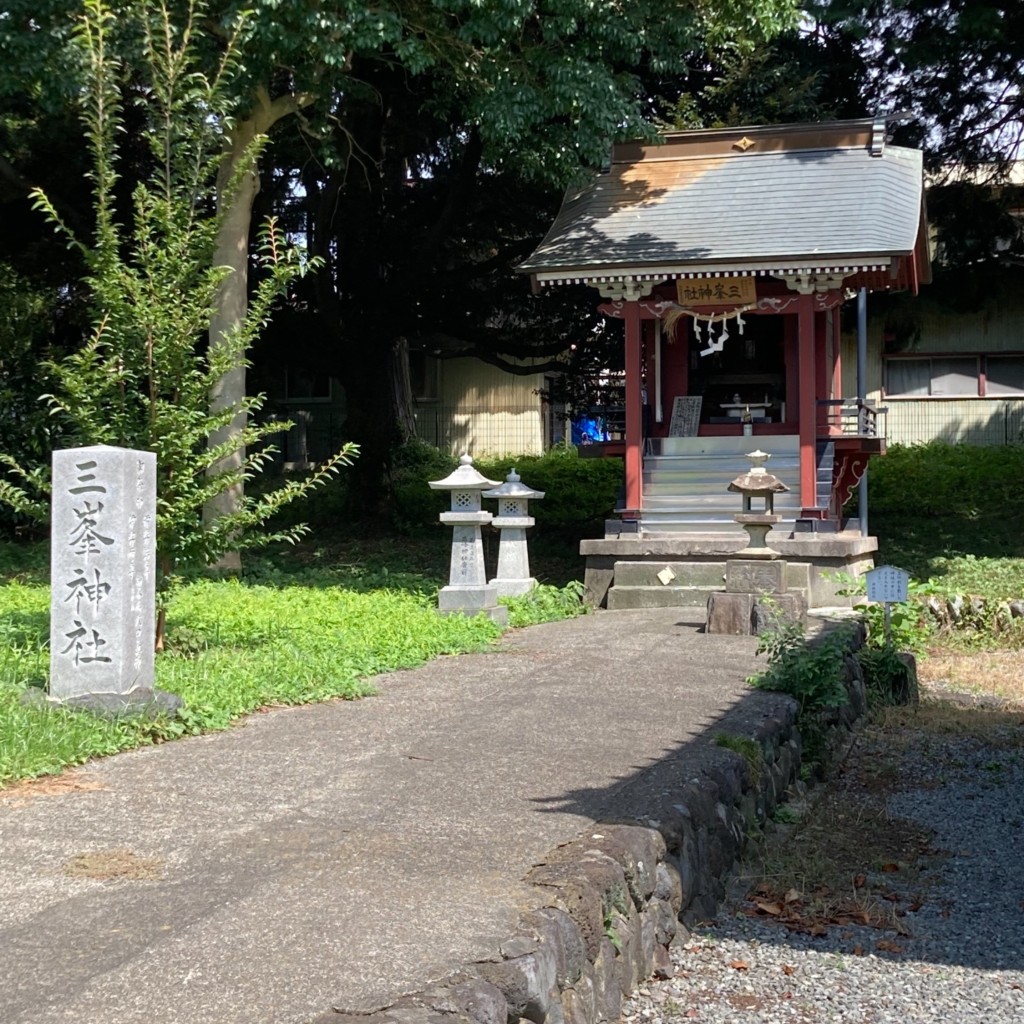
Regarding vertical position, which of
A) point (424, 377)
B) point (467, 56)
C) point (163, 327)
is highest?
point (467, 56)

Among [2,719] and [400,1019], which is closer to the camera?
[400,1019]

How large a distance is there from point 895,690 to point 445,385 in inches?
777

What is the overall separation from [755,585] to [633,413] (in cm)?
414

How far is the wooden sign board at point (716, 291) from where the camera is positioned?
1588cm

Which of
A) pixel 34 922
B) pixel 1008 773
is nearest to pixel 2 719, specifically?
pixel 34 922

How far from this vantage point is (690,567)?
48.5 feet

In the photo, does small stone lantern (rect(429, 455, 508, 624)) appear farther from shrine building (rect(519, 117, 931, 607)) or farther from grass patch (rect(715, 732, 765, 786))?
grass patch (rect(715, 732, 765, 786))

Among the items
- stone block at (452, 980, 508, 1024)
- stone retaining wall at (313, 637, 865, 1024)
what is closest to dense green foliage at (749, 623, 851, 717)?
stone retaining wall at (313, 637, 865, 1024)

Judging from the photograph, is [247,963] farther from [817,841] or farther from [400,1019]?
[817,841]

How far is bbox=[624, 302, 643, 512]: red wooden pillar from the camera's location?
15773mm

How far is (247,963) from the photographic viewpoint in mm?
3846

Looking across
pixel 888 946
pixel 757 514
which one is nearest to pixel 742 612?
pixel 757 514

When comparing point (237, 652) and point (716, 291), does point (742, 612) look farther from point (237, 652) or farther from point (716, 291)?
point (716, 291)

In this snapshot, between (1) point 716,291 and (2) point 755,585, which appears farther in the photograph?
(1) point 716,291
